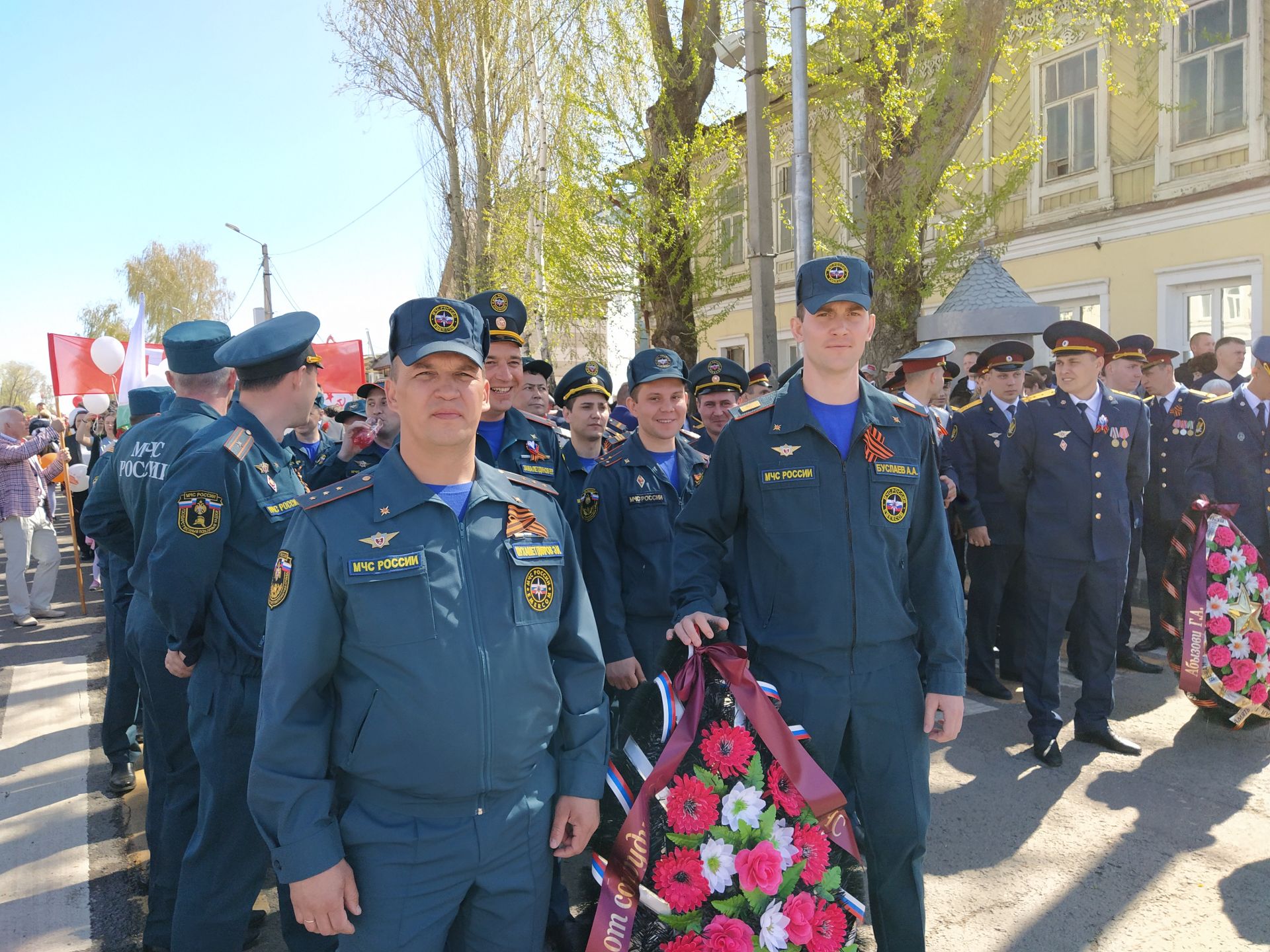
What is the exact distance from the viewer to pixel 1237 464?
20.5 ft

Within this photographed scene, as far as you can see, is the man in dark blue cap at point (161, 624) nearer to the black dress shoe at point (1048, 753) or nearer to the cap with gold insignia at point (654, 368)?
the cap with gold insignia at point (654, 368)

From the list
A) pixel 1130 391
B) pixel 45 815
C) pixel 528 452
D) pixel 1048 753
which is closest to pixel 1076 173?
pixel 1130 391

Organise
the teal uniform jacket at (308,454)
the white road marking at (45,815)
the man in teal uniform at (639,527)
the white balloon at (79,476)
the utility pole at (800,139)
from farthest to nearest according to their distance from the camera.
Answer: the white balloon at (79,476)
the utility pole at (800,139)
the teal uniform jacket at (308,454)
the man in teal uniform at (639,527)
the white road marking at (45,815)

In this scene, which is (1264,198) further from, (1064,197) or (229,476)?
(229,476)

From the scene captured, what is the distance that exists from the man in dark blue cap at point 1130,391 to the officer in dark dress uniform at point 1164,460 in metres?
0.10

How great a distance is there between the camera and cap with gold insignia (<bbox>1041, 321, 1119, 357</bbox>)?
5.12 meters

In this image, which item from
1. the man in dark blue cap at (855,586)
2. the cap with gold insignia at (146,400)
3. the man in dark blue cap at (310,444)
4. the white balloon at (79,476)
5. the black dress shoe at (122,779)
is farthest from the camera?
the white balloon at (79,476)

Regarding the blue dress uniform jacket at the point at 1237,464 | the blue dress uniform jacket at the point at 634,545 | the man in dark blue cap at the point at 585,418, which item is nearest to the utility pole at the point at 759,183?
the blue dress uniform jacket at the point at 1237,464

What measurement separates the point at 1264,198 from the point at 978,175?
552 cm

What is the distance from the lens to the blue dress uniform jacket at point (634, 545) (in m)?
3.92

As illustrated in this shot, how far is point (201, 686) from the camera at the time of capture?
2.96 m

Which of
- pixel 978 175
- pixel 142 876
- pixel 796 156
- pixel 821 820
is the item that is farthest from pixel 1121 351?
pixel 978 175

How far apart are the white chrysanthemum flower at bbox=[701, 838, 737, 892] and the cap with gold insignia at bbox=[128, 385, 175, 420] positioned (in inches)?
210

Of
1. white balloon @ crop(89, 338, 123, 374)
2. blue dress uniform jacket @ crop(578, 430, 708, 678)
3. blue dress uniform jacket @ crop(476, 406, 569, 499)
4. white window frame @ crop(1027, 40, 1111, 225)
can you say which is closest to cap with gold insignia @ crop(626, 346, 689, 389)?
blue dress uniform jacket @ crop(578, 430, 708, 678)
